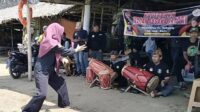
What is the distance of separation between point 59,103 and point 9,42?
1940 cm

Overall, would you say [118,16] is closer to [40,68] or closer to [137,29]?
[137,29]

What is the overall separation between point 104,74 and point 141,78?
1.18 meters

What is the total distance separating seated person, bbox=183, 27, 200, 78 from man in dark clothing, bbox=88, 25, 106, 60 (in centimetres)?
283

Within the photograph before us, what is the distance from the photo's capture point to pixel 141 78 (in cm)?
881

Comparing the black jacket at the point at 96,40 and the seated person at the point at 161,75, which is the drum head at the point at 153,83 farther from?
the black jacket at the point at 96,40

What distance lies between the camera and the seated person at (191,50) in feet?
28.9

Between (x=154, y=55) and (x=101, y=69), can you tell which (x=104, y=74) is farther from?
(x=154, y=55)

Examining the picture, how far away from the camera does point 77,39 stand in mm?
11633

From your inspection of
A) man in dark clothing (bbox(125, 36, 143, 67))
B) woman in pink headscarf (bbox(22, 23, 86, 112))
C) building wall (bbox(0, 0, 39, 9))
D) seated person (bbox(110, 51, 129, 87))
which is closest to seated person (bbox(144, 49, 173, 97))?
seated person (bbox(110, 51, 129, 87))

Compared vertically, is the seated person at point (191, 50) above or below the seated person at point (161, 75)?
above

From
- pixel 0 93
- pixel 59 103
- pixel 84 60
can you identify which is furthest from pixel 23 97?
pixel 84 60

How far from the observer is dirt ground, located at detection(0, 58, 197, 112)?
769 cm

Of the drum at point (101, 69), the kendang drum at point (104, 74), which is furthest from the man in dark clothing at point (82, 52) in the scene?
the kendang drum at point (104, 74)

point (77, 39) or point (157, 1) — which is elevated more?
point (157, 1)
